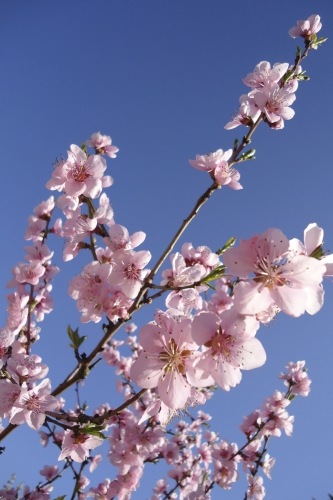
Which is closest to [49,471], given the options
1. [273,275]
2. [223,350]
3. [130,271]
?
[130,271]

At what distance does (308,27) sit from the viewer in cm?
336

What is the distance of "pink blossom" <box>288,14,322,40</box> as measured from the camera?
3323 mm

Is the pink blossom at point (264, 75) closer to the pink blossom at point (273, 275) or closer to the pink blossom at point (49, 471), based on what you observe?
the pink blossom at point (273, 275)

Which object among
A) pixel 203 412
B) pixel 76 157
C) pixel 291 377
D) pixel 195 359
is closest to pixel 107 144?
pixel 76 157

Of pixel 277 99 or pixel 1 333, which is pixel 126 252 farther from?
pixel 277 99

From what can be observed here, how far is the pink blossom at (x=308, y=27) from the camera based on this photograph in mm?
3323

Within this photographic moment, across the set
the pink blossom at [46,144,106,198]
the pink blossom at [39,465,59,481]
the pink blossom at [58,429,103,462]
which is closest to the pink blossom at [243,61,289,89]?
the pink blossom at [46,144,106,198]

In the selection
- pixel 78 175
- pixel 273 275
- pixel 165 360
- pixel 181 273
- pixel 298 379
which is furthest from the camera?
pixel 298 379

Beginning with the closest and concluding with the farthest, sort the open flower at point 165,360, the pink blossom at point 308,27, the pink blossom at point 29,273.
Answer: the open flower at point 165,360 < the pink blossom at point 308,27 < the pink blossom at point 29,273

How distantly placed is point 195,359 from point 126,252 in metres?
0.97

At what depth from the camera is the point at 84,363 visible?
2314mm

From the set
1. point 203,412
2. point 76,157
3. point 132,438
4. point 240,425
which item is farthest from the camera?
point 203,412

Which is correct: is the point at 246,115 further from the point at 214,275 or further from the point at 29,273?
the point at 29,273

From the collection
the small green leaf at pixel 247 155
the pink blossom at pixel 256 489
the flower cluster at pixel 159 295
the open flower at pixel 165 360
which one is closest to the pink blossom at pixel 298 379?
the pink blossom at pixel 256 489
